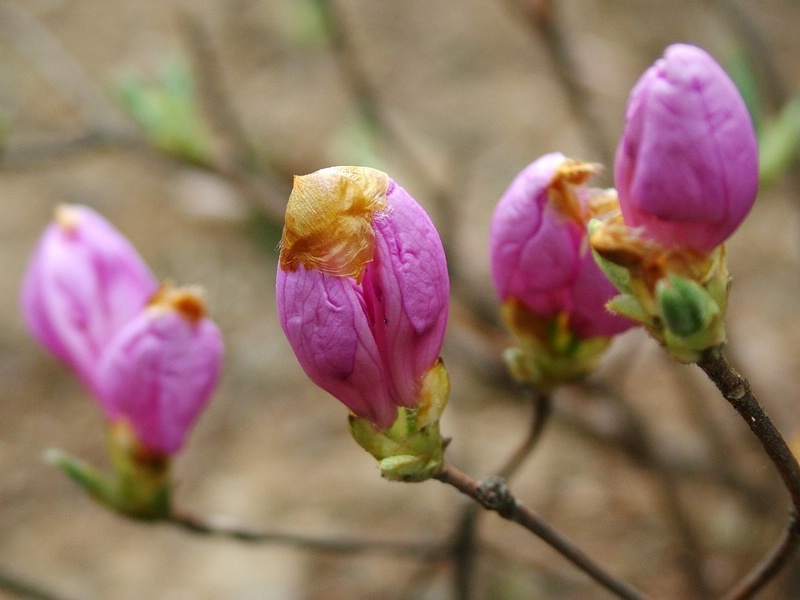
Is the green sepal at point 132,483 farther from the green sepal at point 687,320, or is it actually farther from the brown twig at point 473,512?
the green sepal at point 687,320

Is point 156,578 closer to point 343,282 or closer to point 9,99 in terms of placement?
point 343,282

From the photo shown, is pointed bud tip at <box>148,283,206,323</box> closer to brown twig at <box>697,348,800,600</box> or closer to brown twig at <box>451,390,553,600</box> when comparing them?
brown twig at <box>451,390,553,600</box>

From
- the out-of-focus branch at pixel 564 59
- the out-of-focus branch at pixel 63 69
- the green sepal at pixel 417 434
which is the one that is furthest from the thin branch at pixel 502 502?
the out-of-focus branch at pixel 63 69

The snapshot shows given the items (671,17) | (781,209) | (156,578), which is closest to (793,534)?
(156,578)

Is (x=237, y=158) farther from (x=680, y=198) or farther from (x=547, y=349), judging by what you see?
(x=680, y=198)

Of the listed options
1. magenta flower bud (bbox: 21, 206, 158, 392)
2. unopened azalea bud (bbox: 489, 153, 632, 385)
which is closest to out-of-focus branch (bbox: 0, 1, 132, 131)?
magenta flower bud (bbox: 21, 206, 158, 392)

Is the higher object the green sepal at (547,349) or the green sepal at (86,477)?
the green sepal at (547,349)
